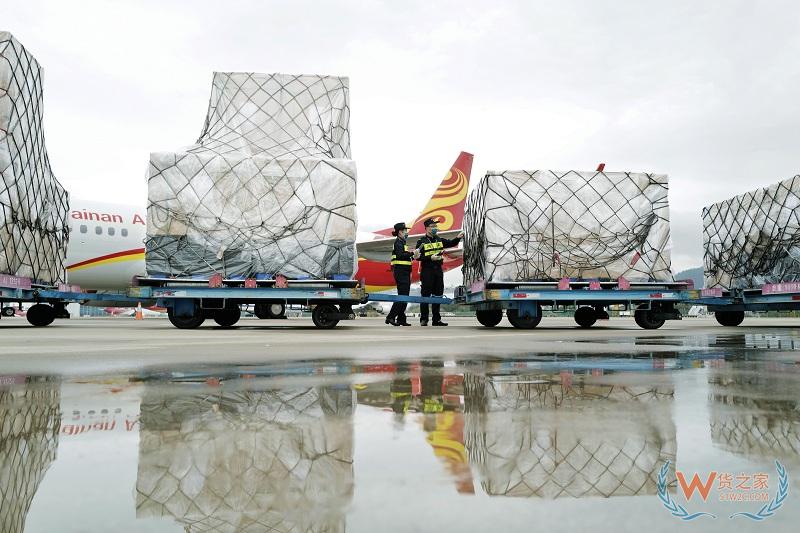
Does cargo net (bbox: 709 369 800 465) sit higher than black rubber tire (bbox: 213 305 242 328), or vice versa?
black rubber tire (bbox: 213 305 242 328)

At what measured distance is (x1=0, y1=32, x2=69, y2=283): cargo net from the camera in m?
9.88

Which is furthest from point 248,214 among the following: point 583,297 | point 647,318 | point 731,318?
point 731,318

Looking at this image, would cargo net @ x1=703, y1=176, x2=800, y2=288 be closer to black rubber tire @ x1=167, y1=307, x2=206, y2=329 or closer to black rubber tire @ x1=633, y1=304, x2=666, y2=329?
black rubber tire @ x1=633, y1=304, x2=666, y2=329

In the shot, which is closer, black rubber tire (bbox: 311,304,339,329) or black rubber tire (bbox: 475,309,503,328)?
black rubber tire (bbox: 311,304,339,329)

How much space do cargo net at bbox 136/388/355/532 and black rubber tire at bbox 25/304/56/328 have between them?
480 inches

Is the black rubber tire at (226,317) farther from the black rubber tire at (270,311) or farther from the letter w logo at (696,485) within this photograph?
the letter w logo at (696,485)

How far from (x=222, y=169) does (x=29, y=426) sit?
8.83m

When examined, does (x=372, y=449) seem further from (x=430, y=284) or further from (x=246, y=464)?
(x=430, y=284)

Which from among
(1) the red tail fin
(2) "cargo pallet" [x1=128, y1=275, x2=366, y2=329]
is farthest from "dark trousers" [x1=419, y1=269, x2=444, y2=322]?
(1) the red tail fin

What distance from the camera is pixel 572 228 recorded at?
10.9 meters

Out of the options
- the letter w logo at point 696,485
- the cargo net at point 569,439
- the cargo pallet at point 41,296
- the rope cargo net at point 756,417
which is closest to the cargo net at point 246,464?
the cargo net at point 569,439

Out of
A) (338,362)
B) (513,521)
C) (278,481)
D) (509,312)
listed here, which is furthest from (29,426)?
(509,312)

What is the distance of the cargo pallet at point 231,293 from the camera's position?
987 centimetres

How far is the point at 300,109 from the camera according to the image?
11727 mm
